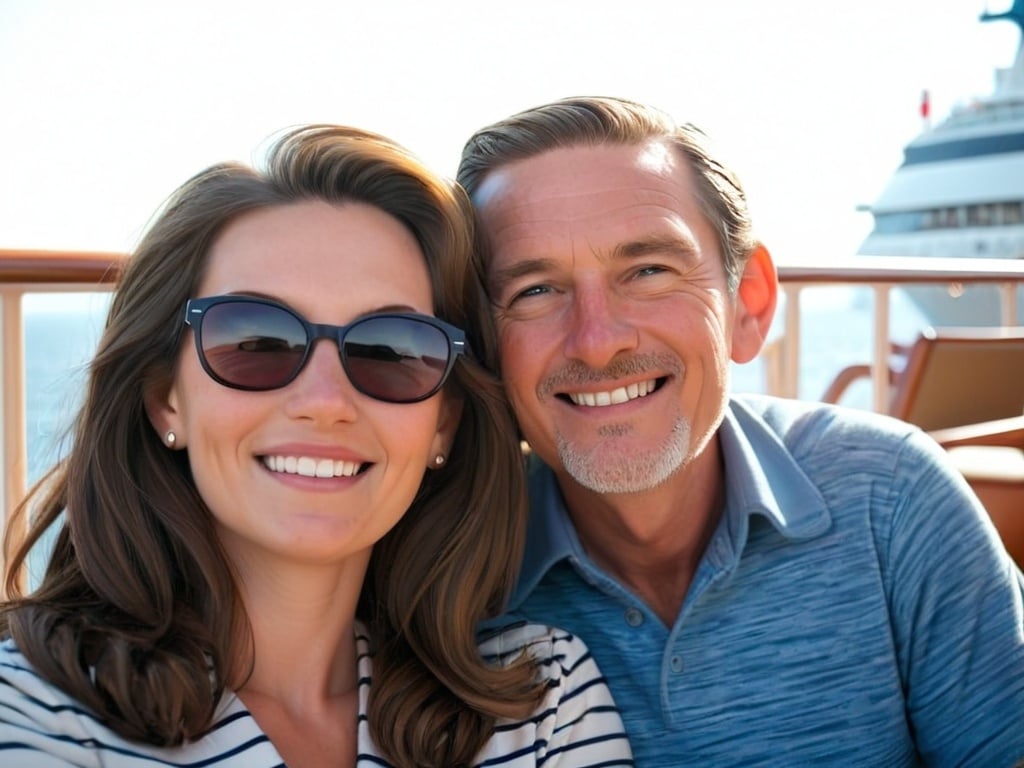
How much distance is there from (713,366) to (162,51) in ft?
262

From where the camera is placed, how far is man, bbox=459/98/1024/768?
1920 millimetres

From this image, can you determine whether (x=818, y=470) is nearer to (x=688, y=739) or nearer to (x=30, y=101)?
(x=688, y=739)

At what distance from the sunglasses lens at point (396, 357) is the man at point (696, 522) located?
331 mm

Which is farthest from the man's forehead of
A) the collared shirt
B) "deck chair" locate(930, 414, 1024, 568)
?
"deck chair" locate(930, 414, 1024, 568)

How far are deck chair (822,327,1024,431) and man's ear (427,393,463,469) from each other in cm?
291

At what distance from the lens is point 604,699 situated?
6.12 feet

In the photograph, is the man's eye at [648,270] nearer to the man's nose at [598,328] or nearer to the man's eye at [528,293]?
the man's nose at [598,328]

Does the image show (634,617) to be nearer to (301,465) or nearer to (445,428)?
(445,428)

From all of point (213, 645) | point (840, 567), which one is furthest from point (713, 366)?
point (213, 645)

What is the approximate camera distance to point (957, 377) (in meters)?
4.36

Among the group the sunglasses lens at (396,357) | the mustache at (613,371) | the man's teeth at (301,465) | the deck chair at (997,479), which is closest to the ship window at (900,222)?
the deck chair at (997,479)

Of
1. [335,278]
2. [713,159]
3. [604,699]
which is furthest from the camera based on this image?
[713,159]

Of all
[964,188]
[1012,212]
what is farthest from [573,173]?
[964,188]

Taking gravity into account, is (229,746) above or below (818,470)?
below
